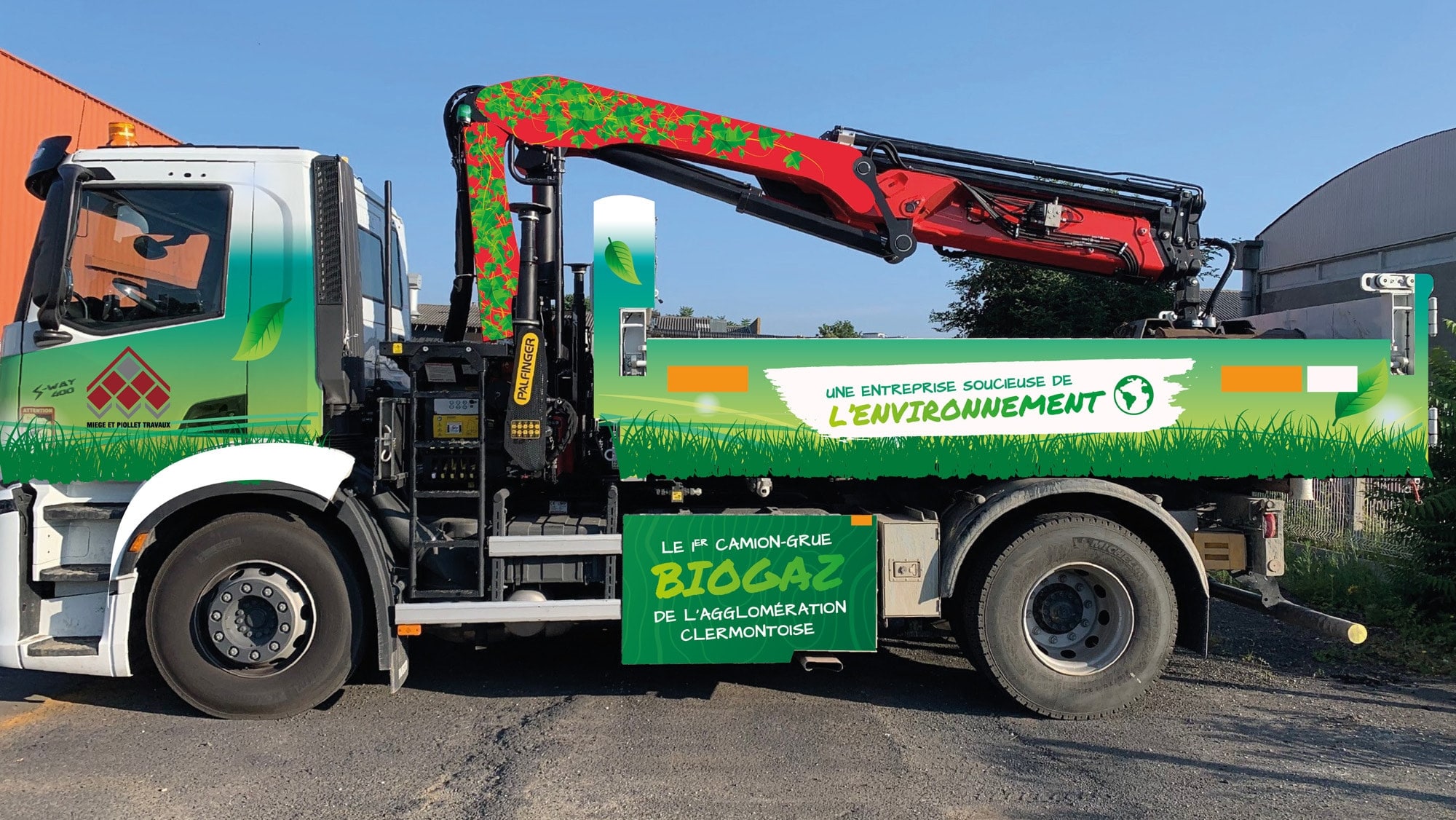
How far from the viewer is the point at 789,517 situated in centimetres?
499

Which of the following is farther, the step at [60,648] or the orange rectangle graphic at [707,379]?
the orange rectangle graphic at [707,379]

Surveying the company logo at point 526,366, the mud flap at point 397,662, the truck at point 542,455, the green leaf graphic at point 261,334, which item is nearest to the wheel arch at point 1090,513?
the truck at point 542,455

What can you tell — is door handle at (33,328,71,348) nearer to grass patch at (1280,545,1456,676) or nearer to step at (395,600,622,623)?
step at (395,600,622,623)

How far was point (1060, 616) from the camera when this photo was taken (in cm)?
516

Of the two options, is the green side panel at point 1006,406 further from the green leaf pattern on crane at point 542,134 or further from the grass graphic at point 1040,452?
the green leaf pattern on crane at point 542,134

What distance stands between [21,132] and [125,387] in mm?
10700

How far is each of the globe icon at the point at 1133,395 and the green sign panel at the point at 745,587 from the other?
150cm

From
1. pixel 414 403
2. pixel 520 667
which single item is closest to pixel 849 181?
pixel 414 403

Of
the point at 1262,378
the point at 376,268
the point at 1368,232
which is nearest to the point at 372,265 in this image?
the point at 376,268

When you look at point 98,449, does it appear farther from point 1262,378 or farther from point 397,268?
point 1262,378

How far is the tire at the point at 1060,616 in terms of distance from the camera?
198 inches

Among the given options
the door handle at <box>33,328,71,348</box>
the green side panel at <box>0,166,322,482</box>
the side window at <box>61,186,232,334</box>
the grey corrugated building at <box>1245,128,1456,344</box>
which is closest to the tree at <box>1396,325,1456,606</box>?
the grey corrugated building at <box>1245,128,1456,344</box>

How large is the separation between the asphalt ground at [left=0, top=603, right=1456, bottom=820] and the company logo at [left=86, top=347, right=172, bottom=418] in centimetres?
165

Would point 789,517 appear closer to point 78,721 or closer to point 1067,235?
point 1067,235
